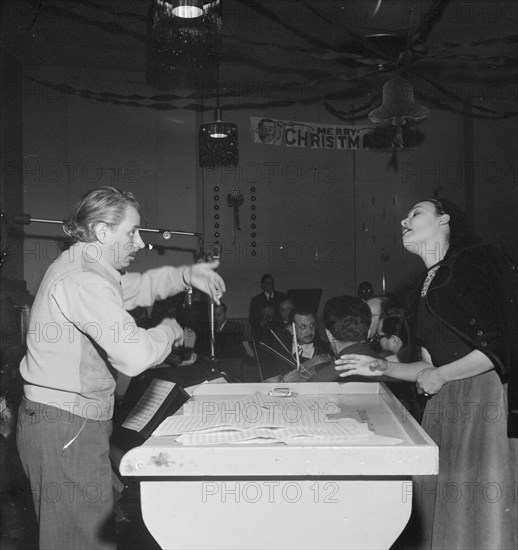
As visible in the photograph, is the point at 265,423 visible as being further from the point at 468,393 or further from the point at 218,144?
the point at 218,144

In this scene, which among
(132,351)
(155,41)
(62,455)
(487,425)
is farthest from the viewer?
(155,41)

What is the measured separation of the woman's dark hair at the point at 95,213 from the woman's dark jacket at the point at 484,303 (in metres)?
1.19

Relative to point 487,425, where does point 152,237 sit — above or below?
above

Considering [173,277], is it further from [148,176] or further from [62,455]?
[148,176]

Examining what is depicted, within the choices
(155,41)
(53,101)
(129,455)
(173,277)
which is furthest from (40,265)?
(129,455)

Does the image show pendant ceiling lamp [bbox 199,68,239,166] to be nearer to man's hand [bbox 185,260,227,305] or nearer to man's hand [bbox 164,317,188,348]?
man's hand [bbox 185,260,227,305]

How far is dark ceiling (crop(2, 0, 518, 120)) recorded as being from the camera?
4430 mm

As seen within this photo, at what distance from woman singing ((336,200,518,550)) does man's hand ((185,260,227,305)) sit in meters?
0.51

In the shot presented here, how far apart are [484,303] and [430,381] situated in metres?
0.34

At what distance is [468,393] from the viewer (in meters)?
2.18

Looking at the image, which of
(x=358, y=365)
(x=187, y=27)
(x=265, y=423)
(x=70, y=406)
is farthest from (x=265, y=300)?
(x=265, y=423)

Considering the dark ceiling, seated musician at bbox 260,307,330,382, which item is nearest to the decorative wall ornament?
the dark ceiling

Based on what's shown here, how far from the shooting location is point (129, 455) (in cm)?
129

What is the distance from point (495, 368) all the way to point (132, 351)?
1.24 metres
